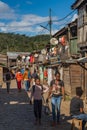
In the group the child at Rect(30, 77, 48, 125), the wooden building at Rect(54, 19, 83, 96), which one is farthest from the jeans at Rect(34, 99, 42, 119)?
the wooden building at Rect(54, 19, 83, 96)

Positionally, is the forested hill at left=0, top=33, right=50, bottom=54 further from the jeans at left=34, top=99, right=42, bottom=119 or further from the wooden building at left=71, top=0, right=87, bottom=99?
the jeans at left=34, top=99, right=42, bottom=119

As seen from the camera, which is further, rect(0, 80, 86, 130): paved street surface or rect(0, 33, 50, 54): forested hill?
rect(0, 33, 50, 54): forested hill

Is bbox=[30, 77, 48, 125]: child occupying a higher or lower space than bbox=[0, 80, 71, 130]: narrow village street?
higher

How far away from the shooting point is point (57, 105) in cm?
1220

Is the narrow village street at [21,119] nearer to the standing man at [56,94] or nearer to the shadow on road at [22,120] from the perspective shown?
the shadow on road at [22,120]

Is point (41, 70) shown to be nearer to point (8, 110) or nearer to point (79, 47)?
point (79, 47)

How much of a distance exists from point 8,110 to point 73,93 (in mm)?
8040

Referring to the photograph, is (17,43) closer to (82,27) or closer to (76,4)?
(76,4)

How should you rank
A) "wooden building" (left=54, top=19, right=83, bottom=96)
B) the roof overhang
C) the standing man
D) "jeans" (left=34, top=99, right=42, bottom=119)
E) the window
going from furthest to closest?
"wooden building" (left=54, top=19, right=83, bottom=96), the window, the roof overhang, "jeans" (left=34, top=99, right=42, bottom=119), the standing man

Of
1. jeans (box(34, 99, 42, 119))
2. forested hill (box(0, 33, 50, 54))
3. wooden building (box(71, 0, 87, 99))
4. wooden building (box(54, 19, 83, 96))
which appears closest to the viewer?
jeans (box(34, 99, 42, 119))

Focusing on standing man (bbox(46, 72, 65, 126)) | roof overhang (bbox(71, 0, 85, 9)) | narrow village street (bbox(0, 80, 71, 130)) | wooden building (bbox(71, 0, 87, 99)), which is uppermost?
roof overhang (bbox(71, 0, 85, 9))

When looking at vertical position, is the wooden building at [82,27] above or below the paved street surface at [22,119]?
above

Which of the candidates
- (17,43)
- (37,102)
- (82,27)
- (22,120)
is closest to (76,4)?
(82,27)

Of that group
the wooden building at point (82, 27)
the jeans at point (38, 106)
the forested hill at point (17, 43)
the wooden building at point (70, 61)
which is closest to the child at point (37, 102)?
the jeans at point (38, 106)
